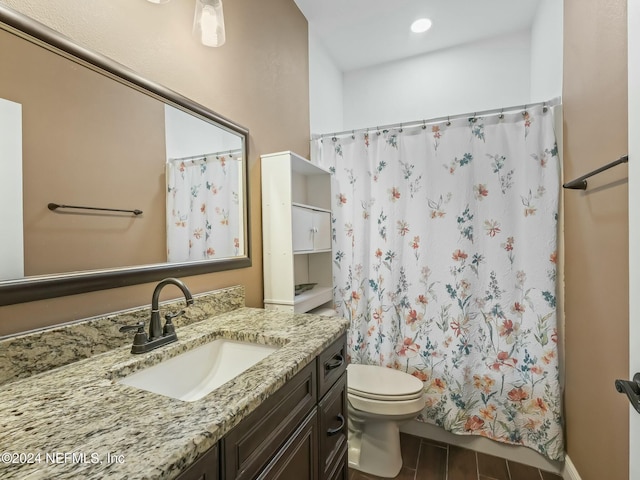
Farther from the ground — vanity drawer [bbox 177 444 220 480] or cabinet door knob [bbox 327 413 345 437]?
vanity drawer [bbox 177 444 220 480]

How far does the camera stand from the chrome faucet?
89 centimetres

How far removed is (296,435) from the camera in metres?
0.84

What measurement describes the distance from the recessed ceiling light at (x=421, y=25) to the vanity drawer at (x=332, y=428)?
2.42 meters

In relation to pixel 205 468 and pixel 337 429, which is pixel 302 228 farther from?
pixel 205 468

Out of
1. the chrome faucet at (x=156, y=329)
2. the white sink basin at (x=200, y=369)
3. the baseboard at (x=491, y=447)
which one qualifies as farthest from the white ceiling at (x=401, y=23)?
the baseboard at (x=491, y=447)

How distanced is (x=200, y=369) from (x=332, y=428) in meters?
0.52

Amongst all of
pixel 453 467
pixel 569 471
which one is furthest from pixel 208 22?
pixel 569 471

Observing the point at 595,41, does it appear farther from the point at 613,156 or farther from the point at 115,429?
the point at 115,429

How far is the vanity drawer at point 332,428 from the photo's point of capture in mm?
1006

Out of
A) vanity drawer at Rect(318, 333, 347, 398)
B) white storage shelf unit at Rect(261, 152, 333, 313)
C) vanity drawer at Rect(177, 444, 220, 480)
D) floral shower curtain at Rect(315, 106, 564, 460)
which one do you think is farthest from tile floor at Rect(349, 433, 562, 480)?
vanity drawer at Rect(177, 444, 220, 480)

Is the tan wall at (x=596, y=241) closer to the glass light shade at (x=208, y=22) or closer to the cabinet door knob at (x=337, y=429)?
the cabinet door knob at (x=337, y=429)

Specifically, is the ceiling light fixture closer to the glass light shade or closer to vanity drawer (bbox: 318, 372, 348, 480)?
the glass light shade

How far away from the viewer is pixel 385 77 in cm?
264

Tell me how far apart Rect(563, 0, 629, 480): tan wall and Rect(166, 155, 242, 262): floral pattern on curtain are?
152 cm
